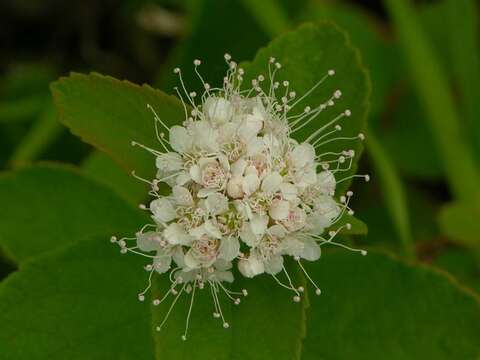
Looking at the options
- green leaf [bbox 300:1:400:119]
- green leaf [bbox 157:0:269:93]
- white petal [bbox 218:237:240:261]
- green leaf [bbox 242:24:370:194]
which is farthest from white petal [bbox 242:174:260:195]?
green leaf [bbox 300:1:400:119]

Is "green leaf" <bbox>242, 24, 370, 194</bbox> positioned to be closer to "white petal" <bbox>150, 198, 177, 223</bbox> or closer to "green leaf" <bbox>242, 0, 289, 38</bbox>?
"white petal" <bbox>150, 198, 177, 223</bbox>

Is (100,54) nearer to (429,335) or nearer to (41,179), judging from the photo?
(41,179)

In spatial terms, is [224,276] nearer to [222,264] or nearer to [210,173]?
[222,264]

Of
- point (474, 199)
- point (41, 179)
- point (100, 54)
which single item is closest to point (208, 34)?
point (100, 54)

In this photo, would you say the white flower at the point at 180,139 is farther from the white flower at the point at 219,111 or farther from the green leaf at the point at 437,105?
the green leaf at the point at 437,105

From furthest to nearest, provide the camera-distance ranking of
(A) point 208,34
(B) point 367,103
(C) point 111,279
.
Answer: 1. (A) point 208,34
2. (C) point 111,279
3. (B) point 367,103

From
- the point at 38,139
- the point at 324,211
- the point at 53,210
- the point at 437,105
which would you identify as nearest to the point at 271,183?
the point at 324,211
